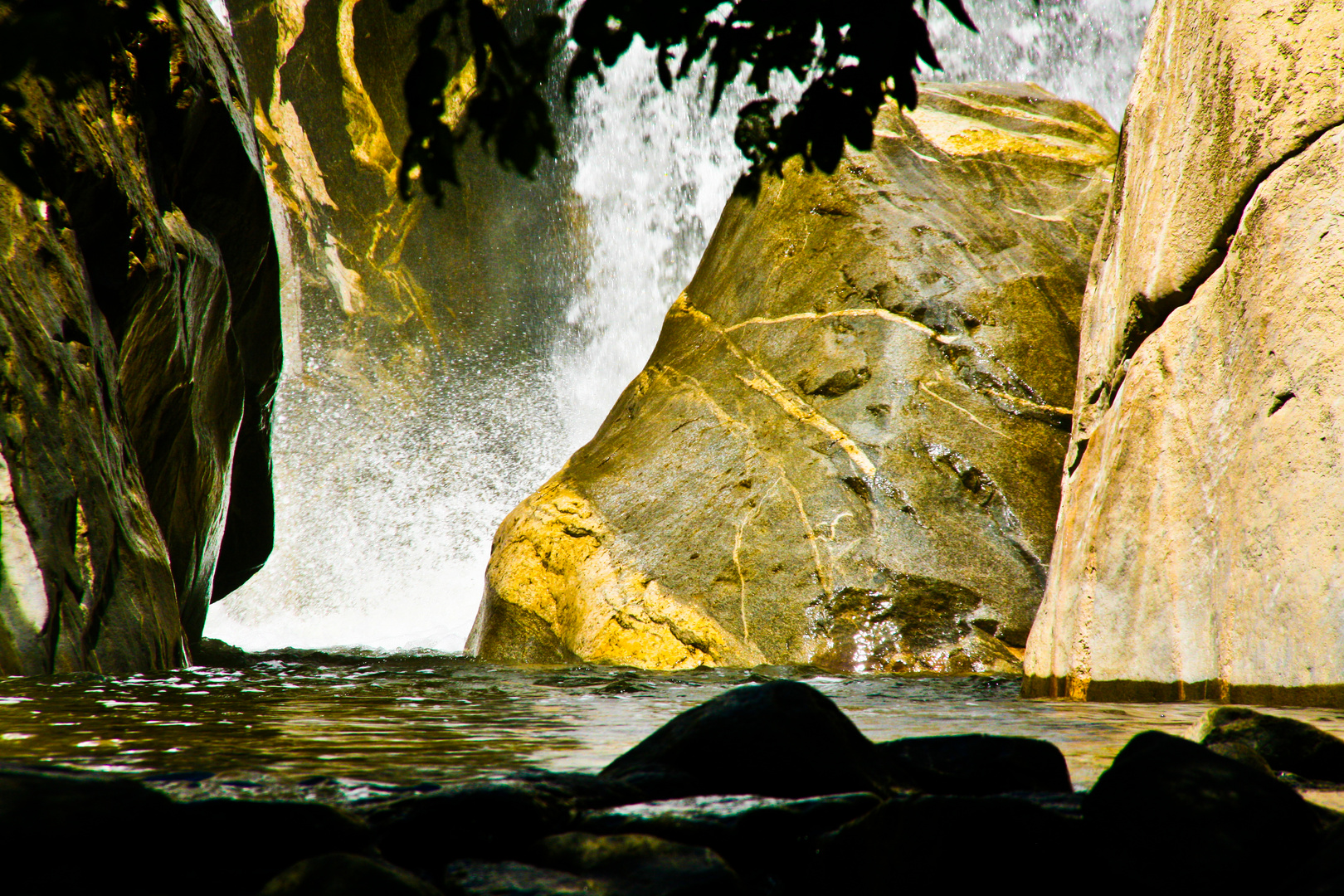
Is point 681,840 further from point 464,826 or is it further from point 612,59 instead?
point 612,59

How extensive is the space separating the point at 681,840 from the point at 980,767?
2.58ft

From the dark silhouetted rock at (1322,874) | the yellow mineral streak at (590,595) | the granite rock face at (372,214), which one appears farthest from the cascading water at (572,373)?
the dark silhouetted rock at (1322,874)

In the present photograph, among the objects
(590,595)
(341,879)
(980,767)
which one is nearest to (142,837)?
(341,879)

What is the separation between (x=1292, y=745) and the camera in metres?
2.38

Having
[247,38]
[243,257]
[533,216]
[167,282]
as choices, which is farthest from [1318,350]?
[247,38]

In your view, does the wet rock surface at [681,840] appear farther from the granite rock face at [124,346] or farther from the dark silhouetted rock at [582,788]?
the granite rock face at [124,346]

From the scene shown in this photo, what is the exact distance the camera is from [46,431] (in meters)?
4.62

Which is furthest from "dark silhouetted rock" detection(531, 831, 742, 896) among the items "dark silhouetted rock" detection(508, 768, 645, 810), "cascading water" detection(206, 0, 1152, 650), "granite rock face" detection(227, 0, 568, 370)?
"granite rock face" detection(227, 0, 568, 370)

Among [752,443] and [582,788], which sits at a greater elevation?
[752,443]

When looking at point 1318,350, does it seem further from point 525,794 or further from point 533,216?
point 533,216

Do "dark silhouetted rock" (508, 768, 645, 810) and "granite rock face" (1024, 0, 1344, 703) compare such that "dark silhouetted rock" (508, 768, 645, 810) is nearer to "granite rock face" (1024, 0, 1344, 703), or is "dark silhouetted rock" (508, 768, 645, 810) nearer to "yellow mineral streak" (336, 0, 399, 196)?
"granite rock face" (1024, 0, 1344, 703)

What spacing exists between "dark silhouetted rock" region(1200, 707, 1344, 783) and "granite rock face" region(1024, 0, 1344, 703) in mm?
1322

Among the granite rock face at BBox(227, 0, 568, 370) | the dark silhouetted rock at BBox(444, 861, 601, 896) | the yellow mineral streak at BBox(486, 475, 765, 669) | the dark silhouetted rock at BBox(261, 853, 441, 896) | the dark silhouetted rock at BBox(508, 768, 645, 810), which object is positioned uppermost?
the granite rock face at BBox(227, 0, 568, 370)

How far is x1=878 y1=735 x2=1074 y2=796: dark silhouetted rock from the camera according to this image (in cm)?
213
